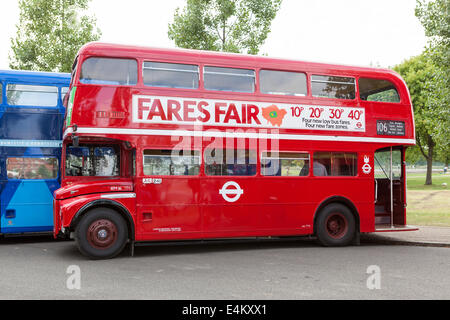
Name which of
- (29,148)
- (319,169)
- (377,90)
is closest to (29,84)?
(29,148)

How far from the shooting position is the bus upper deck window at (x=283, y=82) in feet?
30.8

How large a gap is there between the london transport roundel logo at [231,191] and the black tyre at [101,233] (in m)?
2.06

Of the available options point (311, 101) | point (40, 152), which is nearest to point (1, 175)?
point (40, 152)

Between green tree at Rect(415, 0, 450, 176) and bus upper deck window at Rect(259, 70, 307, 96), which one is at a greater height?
green tree at Rect(415, 0, 450, 176)

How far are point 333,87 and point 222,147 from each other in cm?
293

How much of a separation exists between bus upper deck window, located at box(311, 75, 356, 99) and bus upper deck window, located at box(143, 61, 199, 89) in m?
2.67

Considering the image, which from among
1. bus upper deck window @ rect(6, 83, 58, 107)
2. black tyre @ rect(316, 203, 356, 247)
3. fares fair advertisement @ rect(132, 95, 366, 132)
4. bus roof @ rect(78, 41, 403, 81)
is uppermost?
bus roof @ rect(78, 41, 403, 81)

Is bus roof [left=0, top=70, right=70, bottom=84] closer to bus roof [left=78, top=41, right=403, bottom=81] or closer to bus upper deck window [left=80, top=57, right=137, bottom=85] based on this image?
bus roof [left=78, top=41, right=403, bottom=81]

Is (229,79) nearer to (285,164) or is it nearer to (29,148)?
(285,164)

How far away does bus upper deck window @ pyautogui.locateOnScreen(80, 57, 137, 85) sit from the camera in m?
8.28

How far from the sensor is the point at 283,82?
953 centimetres

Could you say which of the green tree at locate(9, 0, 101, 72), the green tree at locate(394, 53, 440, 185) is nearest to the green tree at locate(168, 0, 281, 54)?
the green tree at locate(9, 0, 101, 72)

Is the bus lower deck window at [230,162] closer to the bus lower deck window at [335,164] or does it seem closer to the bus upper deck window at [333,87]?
the bus lower deck window at [335,164]
